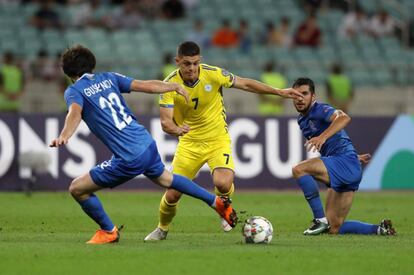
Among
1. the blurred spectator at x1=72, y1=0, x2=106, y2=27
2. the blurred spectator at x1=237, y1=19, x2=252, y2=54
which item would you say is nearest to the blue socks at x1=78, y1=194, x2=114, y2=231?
the blurred spectator at x1=72, y1=0, x2=106, y2=27

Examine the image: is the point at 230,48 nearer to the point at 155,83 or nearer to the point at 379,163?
the point at 379,163

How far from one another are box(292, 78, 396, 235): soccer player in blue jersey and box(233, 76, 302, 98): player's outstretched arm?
18.1 inches

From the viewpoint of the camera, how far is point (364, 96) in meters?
23.2

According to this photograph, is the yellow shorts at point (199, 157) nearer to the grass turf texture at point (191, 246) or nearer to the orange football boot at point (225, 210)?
the grass turf texture at point (191, 246)

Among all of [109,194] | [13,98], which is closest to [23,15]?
[13,98]

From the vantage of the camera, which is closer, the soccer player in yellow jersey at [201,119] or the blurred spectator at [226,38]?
the soccer player in yellow jersey at [201,119]

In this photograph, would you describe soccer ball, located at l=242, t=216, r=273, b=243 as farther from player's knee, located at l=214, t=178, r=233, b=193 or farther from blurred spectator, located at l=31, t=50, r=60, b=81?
blurred spectator, located at l=31, t=50, r=60, b=81

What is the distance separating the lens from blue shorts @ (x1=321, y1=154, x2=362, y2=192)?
12102 mm

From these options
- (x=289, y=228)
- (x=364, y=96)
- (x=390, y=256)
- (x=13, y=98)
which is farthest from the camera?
(x=364, y=96)

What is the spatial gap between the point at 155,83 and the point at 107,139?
729 mm

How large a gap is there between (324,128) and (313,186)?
80cm

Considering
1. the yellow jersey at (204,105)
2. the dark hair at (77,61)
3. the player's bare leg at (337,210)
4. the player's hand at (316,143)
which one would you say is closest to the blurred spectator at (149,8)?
the yellow jersey at (204,105)

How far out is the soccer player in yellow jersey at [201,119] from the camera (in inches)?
450

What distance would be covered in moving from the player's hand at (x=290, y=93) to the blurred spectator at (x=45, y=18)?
41.1ft
